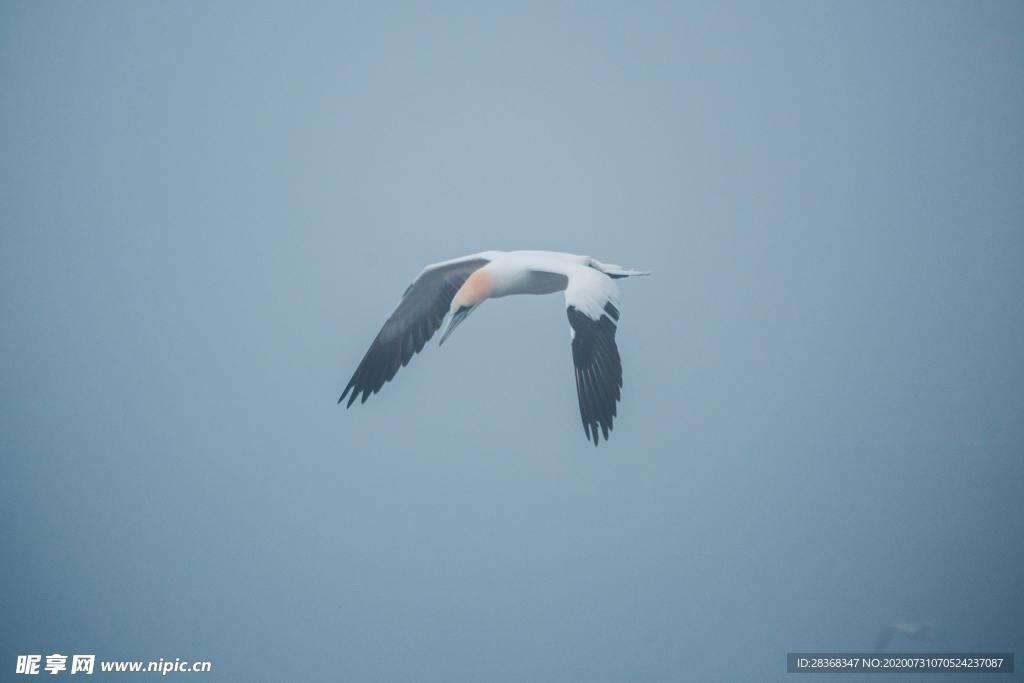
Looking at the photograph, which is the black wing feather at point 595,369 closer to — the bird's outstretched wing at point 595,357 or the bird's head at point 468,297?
the bird's outstretched wing at point 595,357

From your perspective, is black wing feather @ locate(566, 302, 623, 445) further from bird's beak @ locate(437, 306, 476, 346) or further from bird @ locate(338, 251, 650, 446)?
bird's beak @ locate(437, 306, 476, 346)

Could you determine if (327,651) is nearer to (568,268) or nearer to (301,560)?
(301,560)

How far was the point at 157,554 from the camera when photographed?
41188mm

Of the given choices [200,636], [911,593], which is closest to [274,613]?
[200,636]

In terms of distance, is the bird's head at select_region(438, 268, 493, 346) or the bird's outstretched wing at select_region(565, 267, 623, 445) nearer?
the bird's outstretched wing at select_region(565, 267, 623, 445)

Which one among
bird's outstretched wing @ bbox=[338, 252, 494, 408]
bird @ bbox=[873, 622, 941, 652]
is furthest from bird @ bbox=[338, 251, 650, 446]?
bird @ bbox=[873, 622, 941, 652]

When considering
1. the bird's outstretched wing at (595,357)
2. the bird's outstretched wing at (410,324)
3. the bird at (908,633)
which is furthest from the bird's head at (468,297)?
the bird at (908,633)

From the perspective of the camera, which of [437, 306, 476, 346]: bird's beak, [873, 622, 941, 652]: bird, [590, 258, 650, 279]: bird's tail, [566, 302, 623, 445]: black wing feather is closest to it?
[566, 302, 623, 445]: black wing feather

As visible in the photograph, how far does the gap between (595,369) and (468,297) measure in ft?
5.98

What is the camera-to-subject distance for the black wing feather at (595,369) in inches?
293

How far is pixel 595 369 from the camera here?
299 inches

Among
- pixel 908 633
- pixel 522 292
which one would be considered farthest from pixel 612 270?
pixel 908 633

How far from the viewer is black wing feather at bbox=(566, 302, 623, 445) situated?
7.45 meters

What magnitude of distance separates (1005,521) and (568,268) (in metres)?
31.2
